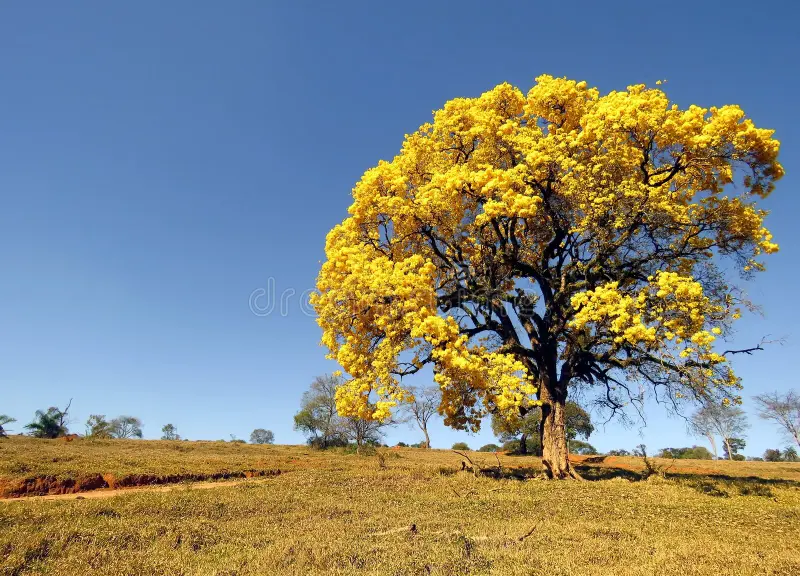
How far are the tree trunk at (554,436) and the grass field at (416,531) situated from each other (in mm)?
2041

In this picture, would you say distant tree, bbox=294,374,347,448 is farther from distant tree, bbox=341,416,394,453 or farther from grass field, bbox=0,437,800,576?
grass field, bbox=0,437,800,576

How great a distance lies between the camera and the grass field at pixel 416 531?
6.59 meters

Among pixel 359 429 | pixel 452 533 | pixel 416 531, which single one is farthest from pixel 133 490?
pixel 359 429

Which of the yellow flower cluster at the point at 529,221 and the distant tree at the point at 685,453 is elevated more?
the yellow flower cluster at the point at 529,221

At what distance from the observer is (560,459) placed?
17.7 metres

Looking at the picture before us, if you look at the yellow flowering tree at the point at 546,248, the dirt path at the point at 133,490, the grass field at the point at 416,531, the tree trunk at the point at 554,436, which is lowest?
the dirt path at the point at 133,490

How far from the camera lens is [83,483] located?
17.4m

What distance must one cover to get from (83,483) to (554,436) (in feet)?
59.0

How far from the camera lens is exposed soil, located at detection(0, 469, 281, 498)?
52.9ft

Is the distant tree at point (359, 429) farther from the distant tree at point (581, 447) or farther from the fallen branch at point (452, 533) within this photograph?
the fallen branch at point (452, 533)

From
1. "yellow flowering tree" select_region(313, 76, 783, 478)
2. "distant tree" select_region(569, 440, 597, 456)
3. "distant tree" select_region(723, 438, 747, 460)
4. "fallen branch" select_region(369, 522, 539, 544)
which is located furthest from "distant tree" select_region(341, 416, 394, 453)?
"distant tree" select_region(723, 438, 747, 460)

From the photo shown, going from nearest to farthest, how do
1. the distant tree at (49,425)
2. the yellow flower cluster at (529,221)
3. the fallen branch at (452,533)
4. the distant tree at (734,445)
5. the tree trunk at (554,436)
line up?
the fallen branch at (452,533), the yellow flower cluster at (529,221), the tree trunk at (554,436), the distant tree at (49,425), the distant tree at (734,445)

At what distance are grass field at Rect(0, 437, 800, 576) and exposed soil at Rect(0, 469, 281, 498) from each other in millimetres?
5191

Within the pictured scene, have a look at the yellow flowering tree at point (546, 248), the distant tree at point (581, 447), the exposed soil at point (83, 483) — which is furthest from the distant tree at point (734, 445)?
the exposed soil at point (83, 483)
